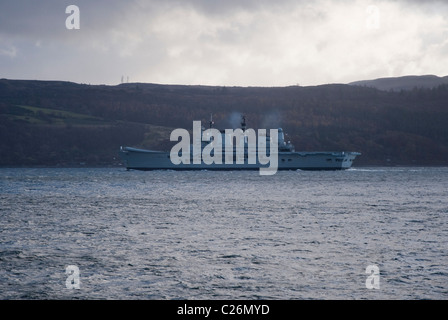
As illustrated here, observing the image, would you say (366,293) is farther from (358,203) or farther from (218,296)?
(358,203)

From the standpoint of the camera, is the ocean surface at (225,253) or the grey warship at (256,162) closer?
the ocean surface at (225,253)

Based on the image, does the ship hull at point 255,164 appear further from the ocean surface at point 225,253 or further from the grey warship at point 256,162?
the ocean surface at point 225,253

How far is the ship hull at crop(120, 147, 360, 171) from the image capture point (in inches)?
5007

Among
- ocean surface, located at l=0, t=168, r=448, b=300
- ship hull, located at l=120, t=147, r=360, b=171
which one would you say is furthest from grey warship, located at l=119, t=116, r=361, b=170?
ocean surface, located at l=0, t=168, r=448, b=300

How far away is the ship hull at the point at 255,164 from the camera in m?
127

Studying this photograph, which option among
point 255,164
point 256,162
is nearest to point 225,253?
point 256,162

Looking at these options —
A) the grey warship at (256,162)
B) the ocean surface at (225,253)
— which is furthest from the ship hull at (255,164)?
the ocean surface at (225,253)

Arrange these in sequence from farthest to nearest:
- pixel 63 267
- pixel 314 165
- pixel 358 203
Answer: pixel 314 165
pixel 358 203
pixel 63 267

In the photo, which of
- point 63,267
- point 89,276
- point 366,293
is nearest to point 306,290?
point 366,293

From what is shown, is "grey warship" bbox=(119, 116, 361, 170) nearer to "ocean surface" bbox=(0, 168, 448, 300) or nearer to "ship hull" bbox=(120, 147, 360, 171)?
"ship hull" bbox=(120, 147, 360, 171)

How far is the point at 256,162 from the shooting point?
431 ft

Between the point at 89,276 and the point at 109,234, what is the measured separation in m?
10.0

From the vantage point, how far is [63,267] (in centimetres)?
1975

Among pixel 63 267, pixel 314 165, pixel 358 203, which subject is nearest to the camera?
pixel 63 267
